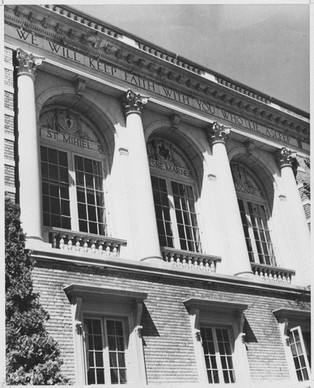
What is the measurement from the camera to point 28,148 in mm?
15172

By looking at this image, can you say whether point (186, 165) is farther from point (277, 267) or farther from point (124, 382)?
point (124, 382)

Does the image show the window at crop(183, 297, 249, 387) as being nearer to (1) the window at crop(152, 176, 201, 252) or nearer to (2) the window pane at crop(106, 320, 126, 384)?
(2) the window pane at crop(106, 320, 126, 384)

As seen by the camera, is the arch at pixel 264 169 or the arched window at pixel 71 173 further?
the arch at pixel 264 169

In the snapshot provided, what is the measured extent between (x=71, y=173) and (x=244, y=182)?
8.44 m

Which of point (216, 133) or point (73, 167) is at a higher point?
point (216, 133)

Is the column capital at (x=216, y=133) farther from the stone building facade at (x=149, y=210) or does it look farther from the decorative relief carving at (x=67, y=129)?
the decorative relief carving at (x=67, y=129)

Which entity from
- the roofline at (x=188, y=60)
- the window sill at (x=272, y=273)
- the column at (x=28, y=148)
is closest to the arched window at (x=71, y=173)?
the column at (x=28, y=148)

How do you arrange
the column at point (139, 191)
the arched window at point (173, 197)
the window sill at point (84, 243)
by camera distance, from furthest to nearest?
the arched window at point (173, 197) < the column at point (139, 191) < the window sill at point (84, 243)

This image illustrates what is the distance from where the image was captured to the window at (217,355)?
1627cm

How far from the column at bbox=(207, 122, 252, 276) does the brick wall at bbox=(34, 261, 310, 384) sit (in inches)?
44.3

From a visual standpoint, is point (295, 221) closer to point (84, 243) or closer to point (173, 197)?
point (173, 197)

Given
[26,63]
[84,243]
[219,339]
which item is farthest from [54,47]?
[219,339]

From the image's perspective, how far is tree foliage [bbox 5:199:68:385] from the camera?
38.1 feet
